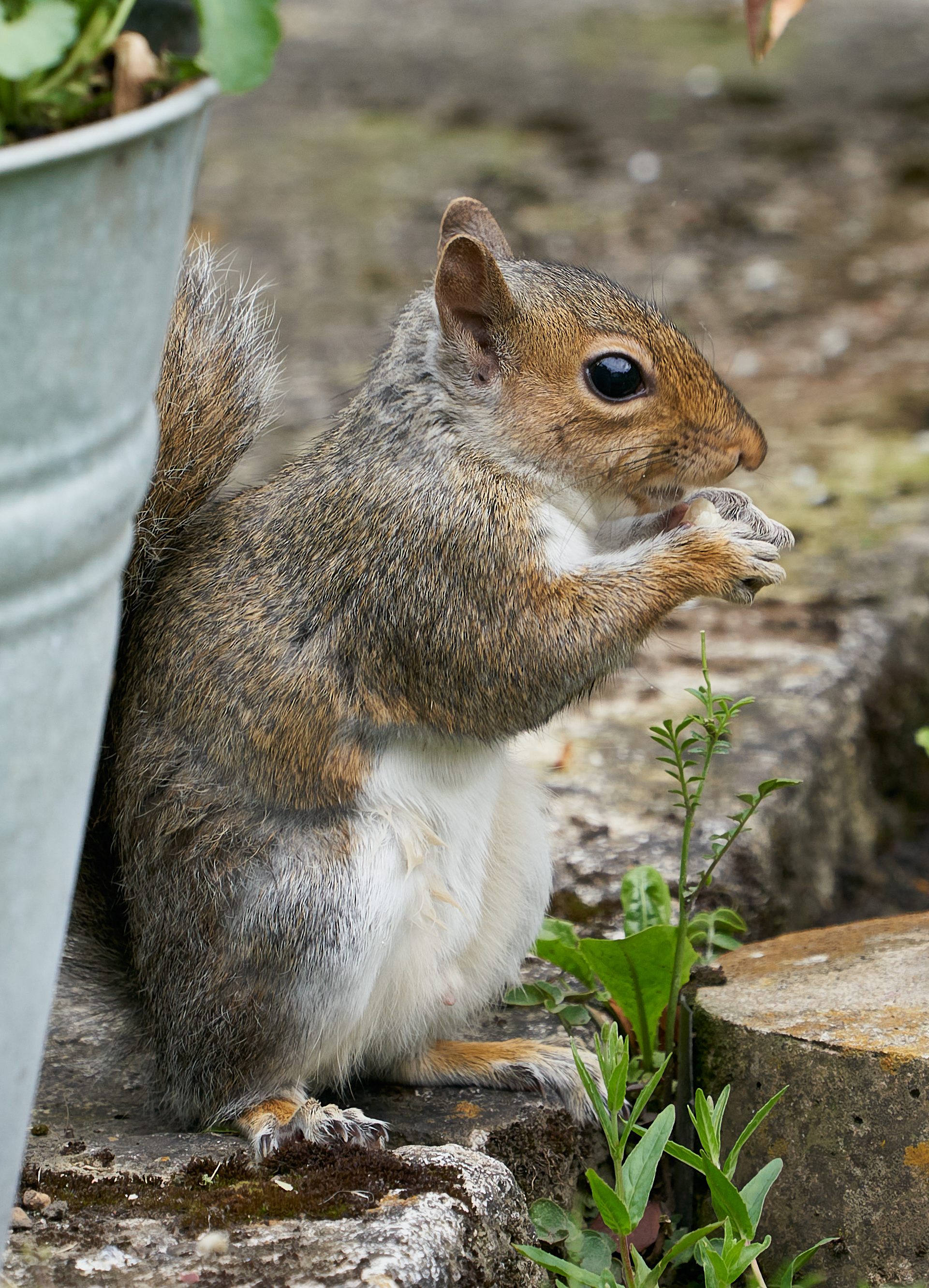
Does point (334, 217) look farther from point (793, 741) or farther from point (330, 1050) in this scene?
point (330, 1050)

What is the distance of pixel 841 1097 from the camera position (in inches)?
72.1

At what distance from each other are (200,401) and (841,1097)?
1.17 m

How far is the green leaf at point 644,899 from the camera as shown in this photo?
2227mm

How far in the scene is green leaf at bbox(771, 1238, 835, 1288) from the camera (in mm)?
1725

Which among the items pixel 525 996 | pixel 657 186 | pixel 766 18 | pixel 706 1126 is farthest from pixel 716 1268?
pixel 657 186

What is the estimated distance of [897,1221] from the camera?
180cm

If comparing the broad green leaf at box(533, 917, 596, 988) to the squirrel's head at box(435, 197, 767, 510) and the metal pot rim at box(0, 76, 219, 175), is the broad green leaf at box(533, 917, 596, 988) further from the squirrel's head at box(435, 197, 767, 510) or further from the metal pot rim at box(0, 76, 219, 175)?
the metal pot rim at box(0, 76, 219, 175)

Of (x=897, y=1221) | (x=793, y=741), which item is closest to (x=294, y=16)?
(x=793, y=741)

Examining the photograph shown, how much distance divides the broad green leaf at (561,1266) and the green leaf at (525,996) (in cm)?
68

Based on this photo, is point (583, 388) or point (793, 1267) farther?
point (583, 388)

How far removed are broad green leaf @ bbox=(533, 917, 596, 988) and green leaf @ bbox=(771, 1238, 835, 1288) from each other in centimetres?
45

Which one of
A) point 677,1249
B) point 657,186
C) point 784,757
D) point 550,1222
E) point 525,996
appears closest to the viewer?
point 677,1249

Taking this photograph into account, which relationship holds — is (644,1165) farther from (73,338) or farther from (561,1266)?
(73,338)

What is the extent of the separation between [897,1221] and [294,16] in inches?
278
